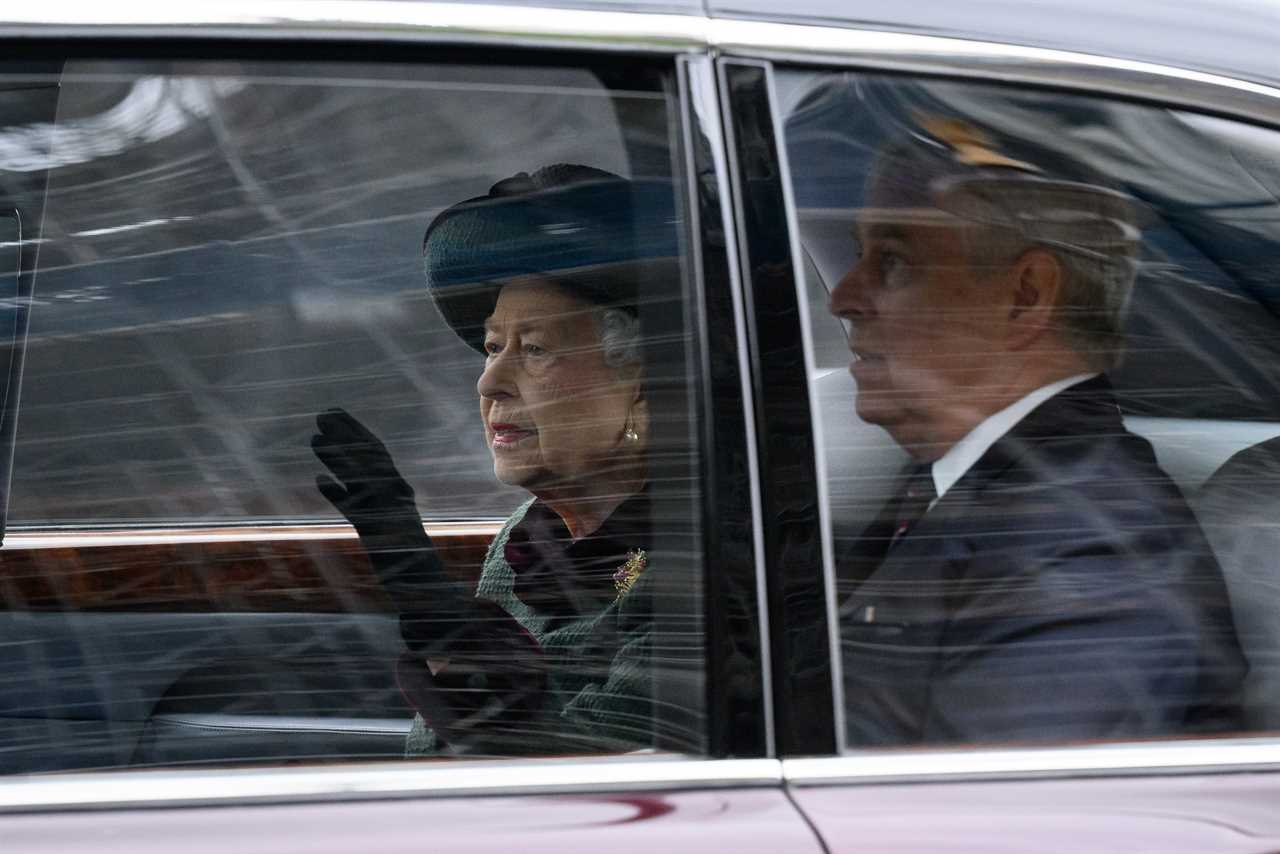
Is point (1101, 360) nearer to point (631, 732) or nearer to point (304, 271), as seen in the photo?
point (631, 732)

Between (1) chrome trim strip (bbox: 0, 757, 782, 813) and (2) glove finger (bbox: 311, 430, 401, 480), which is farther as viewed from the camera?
(2) glove finger (bbox: 311, 430, 401, 480)

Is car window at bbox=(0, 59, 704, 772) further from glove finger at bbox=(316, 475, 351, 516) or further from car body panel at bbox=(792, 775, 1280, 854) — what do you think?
car body panel at bbox=(792, 775, 1280, 854)

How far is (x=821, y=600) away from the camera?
50.6 inches

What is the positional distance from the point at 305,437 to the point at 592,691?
392 millimetres

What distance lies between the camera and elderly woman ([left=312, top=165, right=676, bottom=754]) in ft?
4.42

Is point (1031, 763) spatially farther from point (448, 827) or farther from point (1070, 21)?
point (1070, 21)

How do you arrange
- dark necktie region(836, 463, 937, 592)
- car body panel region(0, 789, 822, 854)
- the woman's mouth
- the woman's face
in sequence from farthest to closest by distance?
the woman's mouth < the woman's face < dark necktie region(836, 463, 937, 592) < car body panel region(0, 789, 822, 854)

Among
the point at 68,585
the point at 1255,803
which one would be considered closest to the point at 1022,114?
the point at 1255,803

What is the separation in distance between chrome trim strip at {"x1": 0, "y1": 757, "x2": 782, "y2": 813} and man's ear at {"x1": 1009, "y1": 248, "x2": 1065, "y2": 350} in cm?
48

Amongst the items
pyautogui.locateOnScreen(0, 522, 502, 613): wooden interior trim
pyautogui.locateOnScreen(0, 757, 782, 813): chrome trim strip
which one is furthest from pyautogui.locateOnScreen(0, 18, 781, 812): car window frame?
pyautogui.locateOnScreen(0, 522, 502, 613): wooden interior trim

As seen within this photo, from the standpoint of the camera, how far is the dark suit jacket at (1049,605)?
4.41 ft

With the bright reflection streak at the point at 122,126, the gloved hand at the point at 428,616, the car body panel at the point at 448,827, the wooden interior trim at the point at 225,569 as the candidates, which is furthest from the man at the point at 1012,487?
the bright reflection streak at the point at 122,126

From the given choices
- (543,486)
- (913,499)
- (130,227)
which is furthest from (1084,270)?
(130,227)

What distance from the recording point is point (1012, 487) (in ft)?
4.61
